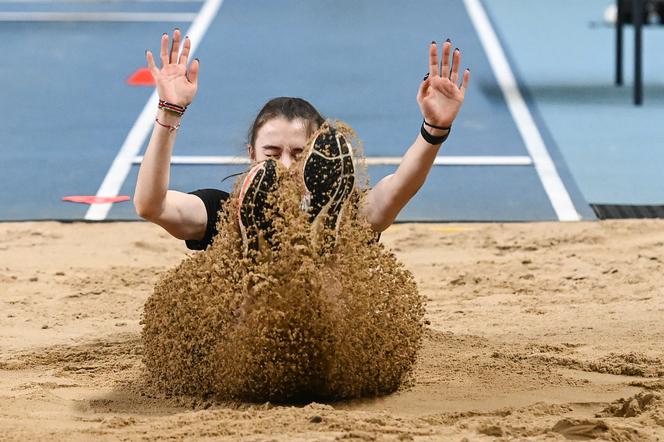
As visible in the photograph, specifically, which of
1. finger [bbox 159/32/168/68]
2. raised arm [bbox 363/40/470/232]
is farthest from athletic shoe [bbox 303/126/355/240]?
finger [bbox 159/32/168/68]

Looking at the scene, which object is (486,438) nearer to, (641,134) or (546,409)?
(546,409)

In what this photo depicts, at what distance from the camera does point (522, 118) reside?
35.7ft

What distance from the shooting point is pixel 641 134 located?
10484 millimetres

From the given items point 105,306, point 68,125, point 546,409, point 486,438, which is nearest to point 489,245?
point 105,306

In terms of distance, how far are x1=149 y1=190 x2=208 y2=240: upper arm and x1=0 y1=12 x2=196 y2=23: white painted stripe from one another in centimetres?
987

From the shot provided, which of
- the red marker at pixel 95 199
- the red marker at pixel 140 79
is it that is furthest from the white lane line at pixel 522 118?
the red marker at pixel 140 79

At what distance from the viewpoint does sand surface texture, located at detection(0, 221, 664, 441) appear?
4.20 m

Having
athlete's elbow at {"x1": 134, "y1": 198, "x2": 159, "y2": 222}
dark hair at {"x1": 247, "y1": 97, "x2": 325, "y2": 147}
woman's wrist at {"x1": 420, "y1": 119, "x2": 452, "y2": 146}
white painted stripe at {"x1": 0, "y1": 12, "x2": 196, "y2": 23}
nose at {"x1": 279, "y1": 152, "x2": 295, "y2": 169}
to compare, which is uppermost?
white painted stripe at {"x1": 0, "y1": 12, "x2": 196, "y2": 23}

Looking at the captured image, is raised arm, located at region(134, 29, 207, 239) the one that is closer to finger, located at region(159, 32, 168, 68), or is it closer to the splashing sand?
finger, located at region(159, 32, 168, 68)

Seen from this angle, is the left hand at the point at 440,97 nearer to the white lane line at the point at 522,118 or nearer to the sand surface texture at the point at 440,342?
the sand surface texture at the point at 440,342

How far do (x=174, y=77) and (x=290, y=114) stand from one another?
55 centimetres

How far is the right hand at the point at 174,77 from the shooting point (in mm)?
4438

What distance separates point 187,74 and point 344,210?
0.73 meters

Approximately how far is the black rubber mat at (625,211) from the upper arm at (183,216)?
155 inches
